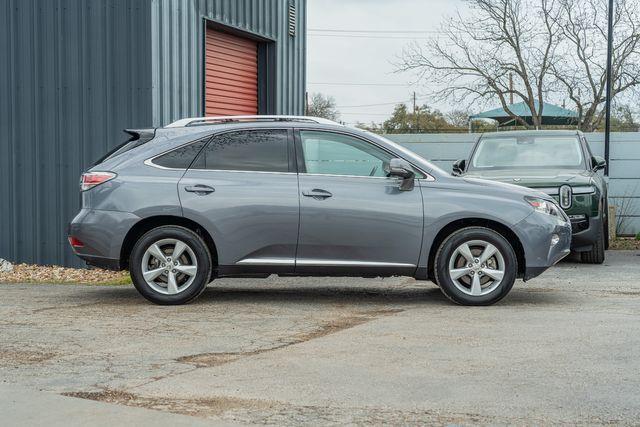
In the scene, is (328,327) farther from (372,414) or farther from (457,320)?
(372,414)

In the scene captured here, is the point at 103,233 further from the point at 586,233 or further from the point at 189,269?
the point at 586,233

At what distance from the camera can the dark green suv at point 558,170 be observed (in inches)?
506

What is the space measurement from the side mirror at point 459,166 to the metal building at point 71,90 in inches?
144

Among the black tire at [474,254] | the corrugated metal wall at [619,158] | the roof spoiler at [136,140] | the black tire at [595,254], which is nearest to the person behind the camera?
the black tire at [474,254]

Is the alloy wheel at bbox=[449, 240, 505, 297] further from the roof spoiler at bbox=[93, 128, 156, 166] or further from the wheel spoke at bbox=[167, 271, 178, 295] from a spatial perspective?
the roof spoiler at bbox=[93, 128, 156, 166]

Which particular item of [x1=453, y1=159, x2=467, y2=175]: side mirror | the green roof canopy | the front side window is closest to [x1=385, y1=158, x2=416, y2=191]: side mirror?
the front side window

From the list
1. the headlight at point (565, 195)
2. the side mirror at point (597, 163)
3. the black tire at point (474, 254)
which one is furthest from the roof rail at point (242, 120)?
the side mirror at point (597, 163)

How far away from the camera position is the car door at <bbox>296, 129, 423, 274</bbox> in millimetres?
9219

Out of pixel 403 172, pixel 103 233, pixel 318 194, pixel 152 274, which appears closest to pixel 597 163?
pixel 403 172

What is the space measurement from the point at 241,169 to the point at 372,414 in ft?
15.2

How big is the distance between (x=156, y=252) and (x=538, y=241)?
136 inches

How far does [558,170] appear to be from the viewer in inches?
542

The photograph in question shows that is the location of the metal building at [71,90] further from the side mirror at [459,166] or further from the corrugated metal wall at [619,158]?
the corrugated metal wall at [619,158]

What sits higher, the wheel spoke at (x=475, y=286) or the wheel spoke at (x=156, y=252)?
the wheel spoke at (x=156, y=252)
